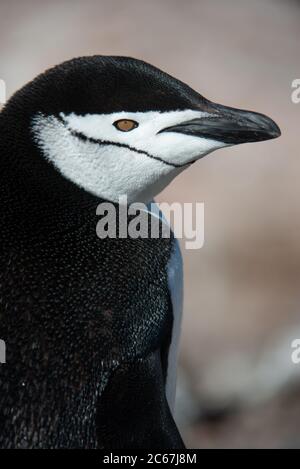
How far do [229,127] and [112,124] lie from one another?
15 centimetres

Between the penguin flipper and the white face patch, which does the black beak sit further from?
the penguin flipper

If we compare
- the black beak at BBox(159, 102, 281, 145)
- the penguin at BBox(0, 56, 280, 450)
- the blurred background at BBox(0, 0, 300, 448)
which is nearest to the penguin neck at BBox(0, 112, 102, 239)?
the penguin at BBox(0, 56, 280, 450)

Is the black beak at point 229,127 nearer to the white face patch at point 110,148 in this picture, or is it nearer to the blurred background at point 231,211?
the white face patch at point 110,148

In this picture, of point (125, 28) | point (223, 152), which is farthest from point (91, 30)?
point (223, 152)

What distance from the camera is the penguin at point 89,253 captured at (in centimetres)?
102

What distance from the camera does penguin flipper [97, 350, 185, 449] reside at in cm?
105

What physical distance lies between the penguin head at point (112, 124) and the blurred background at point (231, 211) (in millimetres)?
1429

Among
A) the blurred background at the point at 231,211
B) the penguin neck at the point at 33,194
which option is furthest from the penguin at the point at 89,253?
the blurred background at the point at 231,211

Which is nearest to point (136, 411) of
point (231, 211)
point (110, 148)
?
point (110, 148)

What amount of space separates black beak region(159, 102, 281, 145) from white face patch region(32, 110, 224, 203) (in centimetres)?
1

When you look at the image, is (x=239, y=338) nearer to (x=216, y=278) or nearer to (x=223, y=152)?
(x=216, y=278)

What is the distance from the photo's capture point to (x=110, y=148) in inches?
44.2

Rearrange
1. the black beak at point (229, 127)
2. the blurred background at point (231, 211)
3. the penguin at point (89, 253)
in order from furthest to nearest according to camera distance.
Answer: the blurred background at point (231, 211)
the black beak at point (229, 127)
the penguin at point (89, 253)
